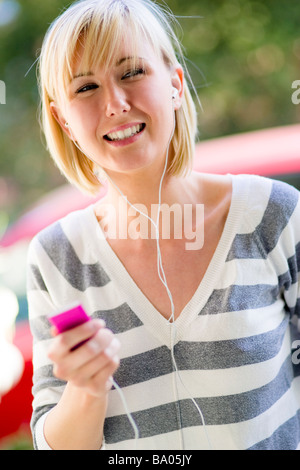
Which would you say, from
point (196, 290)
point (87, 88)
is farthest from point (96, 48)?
point (196, 290)

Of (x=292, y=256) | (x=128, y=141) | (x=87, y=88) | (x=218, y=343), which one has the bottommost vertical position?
(x=218, y=343)

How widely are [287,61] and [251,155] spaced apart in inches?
87.2

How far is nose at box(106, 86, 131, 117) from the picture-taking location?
0.94m

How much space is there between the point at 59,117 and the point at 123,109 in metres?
0.20

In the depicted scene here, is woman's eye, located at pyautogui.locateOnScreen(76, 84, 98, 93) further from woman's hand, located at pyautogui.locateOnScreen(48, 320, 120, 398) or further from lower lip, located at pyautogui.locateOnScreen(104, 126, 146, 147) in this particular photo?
woman's hand, located at pyautogui.locateOnScreen(48, 320, 120, 398)

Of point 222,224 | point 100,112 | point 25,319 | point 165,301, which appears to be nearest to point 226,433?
point 165,301

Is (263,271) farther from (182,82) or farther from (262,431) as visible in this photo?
(182,82)

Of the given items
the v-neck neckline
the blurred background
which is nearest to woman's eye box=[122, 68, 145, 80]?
the v-neck neckline

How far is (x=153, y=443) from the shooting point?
1.00 metres

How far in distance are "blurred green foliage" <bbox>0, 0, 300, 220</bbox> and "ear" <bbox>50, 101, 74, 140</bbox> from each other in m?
2.25

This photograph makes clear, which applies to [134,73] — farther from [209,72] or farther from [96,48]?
[209,72]

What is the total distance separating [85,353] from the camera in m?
0.77

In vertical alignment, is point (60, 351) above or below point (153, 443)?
above

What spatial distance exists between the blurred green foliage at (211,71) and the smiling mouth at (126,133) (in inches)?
94.5
